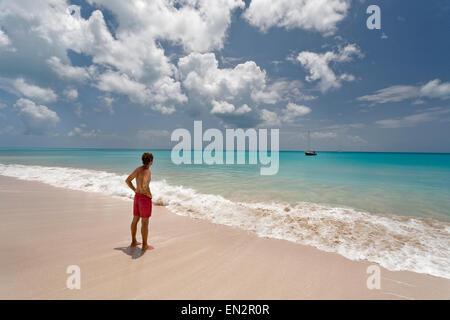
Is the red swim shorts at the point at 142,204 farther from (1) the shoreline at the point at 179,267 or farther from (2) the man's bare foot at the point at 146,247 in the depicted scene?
(1) the shoreline at the point at 179,267

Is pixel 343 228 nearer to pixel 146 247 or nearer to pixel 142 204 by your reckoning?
pixel 146 247

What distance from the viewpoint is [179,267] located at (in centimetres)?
339

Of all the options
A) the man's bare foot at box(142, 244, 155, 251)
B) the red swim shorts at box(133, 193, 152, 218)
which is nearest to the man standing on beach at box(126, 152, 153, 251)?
the red swim shorts at box(133, 193, 152, 218)

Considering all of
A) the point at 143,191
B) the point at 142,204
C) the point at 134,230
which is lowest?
the point at 134,230

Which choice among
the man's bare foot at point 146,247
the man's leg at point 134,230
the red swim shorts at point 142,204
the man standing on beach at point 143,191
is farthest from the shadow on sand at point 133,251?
the red swim shorts at point 142,204

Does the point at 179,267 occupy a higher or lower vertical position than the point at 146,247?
lower

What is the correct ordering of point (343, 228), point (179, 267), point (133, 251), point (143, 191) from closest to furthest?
point (179, 267)
point (143, 191)
point (133, 251)
point (343, 228)

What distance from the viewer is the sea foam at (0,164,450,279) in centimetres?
412

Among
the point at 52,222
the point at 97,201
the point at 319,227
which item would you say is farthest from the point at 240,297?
the point at 97,201

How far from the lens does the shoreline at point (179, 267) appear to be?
2779 mm

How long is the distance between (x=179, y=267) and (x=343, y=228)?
5.25 meters

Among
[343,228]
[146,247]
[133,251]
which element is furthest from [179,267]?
[343,228]

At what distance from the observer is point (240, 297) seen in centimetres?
274
